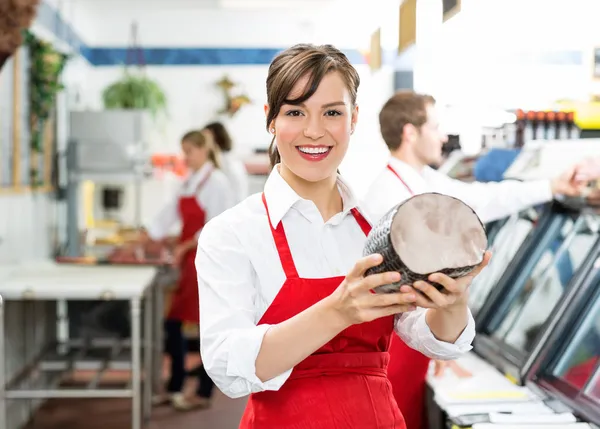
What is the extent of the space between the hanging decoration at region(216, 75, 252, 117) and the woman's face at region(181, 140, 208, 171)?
3807 millimetres

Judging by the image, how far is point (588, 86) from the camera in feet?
12.4

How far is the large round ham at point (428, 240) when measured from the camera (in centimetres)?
119

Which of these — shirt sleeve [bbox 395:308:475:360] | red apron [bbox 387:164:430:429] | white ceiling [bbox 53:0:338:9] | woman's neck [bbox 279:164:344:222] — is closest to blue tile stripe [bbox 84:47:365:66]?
white ceiling [bbox 53:0:338:9]

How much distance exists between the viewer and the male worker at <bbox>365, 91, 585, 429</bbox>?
104 inches

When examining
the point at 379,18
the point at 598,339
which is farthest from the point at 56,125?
the point at 598,339

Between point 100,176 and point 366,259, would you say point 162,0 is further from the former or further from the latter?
point 366,259

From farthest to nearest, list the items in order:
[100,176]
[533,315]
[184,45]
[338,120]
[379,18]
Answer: [184,45] → [100,176] → [379,18] → [533,315] → [338,120]

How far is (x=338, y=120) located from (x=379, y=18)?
3.55 m

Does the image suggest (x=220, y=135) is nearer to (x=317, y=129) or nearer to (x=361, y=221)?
(x=361, y=221)

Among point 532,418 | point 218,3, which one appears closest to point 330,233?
point 532,418

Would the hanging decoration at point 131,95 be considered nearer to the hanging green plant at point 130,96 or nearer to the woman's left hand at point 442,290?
the hanging green plant at point 130,96

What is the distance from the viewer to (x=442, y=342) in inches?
60.7

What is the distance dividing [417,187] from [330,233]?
135 centimetres

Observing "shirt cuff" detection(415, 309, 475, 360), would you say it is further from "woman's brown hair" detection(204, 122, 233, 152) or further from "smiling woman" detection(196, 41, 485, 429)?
"woman's brown hair" detection(204, 122, 233, 152)
